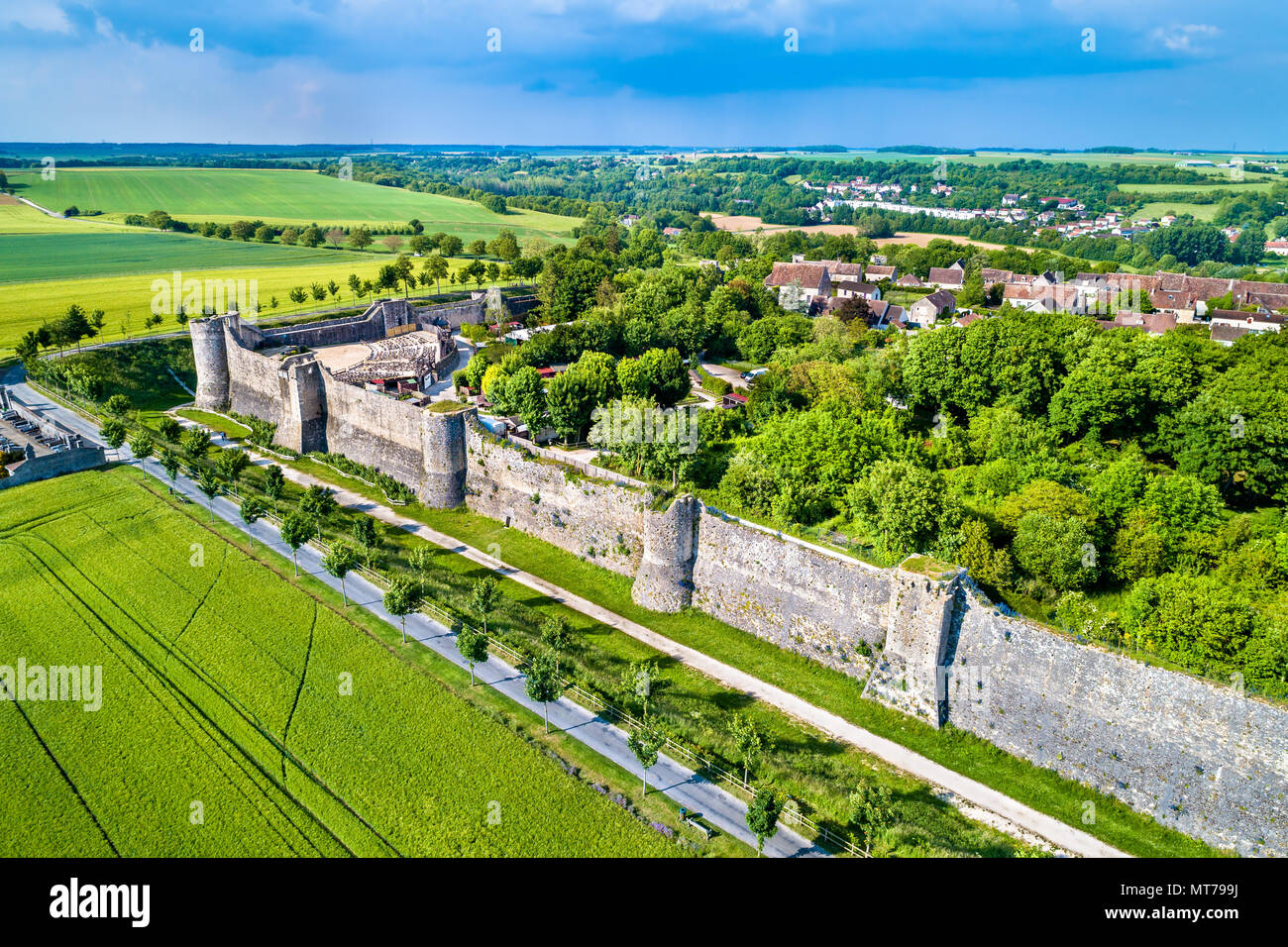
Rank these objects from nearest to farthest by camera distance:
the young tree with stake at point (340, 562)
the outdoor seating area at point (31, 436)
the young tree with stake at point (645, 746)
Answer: the young tree with stake at point (645, 746), the young tree with stake at point (340, 562), the outdoor seating area at point (31, 436)

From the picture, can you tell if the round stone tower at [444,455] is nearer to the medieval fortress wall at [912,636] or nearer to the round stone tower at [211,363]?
the medieval fortress wall at [912,636]

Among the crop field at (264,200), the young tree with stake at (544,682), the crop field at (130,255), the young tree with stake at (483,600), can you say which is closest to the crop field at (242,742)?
the young tree with stake at (544,682)

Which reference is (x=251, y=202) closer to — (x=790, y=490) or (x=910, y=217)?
(x=910, y=217)

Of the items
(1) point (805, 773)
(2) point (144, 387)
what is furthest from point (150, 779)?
(2) point (144, 387)

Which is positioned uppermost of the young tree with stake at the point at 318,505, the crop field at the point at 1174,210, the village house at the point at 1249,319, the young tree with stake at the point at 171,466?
the crop field at the point at 1174,210

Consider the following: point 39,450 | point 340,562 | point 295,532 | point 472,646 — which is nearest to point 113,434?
point 39,450

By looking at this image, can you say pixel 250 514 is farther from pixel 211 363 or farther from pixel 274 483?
pixel 211 363
